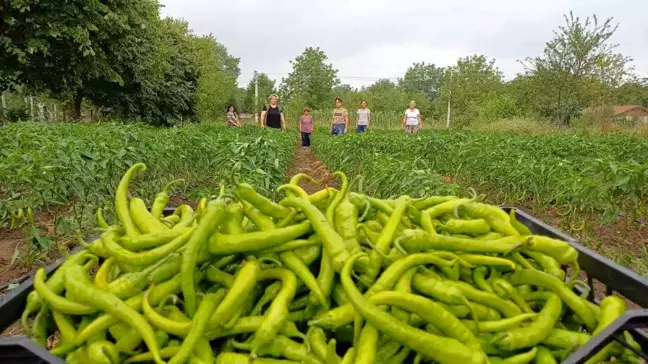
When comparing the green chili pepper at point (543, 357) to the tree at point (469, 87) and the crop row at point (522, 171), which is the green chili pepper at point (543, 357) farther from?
the tree at point (469, 87)

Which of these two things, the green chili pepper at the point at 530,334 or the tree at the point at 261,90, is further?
the tree at the point at 261,90

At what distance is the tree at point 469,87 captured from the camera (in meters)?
50.2

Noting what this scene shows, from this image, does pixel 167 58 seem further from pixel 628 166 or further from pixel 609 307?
pixel 609 307

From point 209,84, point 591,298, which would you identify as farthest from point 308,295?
point 209,84

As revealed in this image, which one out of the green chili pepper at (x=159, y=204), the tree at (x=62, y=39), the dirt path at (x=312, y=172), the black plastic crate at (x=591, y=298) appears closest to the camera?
the black plastic crate at (x=591, y=298)

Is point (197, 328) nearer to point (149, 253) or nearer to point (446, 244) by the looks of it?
point (149, 253)

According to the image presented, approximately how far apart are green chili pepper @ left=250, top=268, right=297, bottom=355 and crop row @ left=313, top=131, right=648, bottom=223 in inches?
118

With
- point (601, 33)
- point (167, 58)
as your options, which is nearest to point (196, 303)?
point (601, 33)

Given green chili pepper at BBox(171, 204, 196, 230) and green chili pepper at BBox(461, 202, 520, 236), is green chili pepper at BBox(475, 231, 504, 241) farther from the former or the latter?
green chili pepper at BBox(171, 204, 196, 230)

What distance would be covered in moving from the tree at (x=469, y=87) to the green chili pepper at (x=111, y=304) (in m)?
42.1

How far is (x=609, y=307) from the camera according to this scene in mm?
1494

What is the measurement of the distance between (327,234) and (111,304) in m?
0.67

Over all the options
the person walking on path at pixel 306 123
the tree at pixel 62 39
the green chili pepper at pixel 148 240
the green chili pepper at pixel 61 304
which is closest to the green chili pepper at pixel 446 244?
the green chili pepper at pixel 148 240

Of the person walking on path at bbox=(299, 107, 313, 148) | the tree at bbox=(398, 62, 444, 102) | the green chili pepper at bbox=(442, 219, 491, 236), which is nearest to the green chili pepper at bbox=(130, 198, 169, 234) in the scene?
the green chili pepper at bbox=(442, 219, 491, 236)
